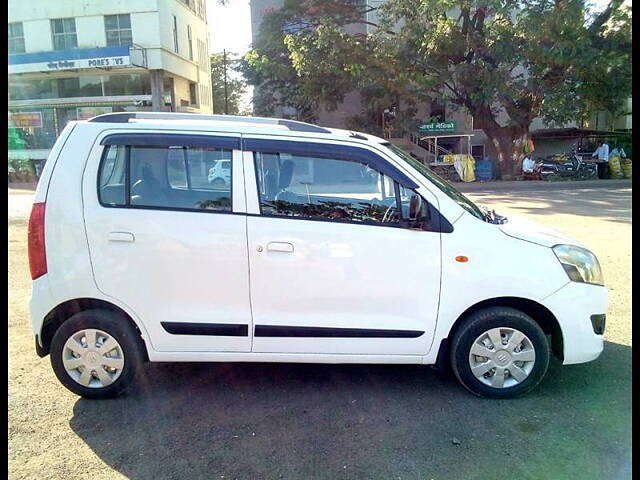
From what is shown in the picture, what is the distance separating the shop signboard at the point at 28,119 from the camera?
30.8 metres

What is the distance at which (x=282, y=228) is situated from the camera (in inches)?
129

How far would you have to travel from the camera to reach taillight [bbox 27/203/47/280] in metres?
3.28

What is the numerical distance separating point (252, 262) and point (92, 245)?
1078 mm

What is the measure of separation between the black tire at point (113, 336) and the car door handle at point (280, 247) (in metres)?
1.15

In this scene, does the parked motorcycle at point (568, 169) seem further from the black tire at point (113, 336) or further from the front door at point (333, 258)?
the black tire at point (113, 336)

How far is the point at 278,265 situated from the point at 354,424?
1.13 meters

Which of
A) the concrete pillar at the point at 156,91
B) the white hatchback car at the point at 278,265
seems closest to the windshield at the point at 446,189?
the white hatchback car at the point at 278,265

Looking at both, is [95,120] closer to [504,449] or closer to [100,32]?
[504,449]

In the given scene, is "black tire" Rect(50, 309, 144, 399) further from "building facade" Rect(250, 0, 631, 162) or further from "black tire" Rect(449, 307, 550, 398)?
"building facade" Rect(250, 0, 631, 162)

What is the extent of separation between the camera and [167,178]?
343cm

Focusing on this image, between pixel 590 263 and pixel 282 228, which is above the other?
pixel 282 228

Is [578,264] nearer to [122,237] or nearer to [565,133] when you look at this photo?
[122,237]

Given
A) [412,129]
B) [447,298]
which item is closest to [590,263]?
[447,298]

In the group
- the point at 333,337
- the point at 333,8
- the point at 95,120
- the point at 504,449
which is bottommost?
the point at 504,449
